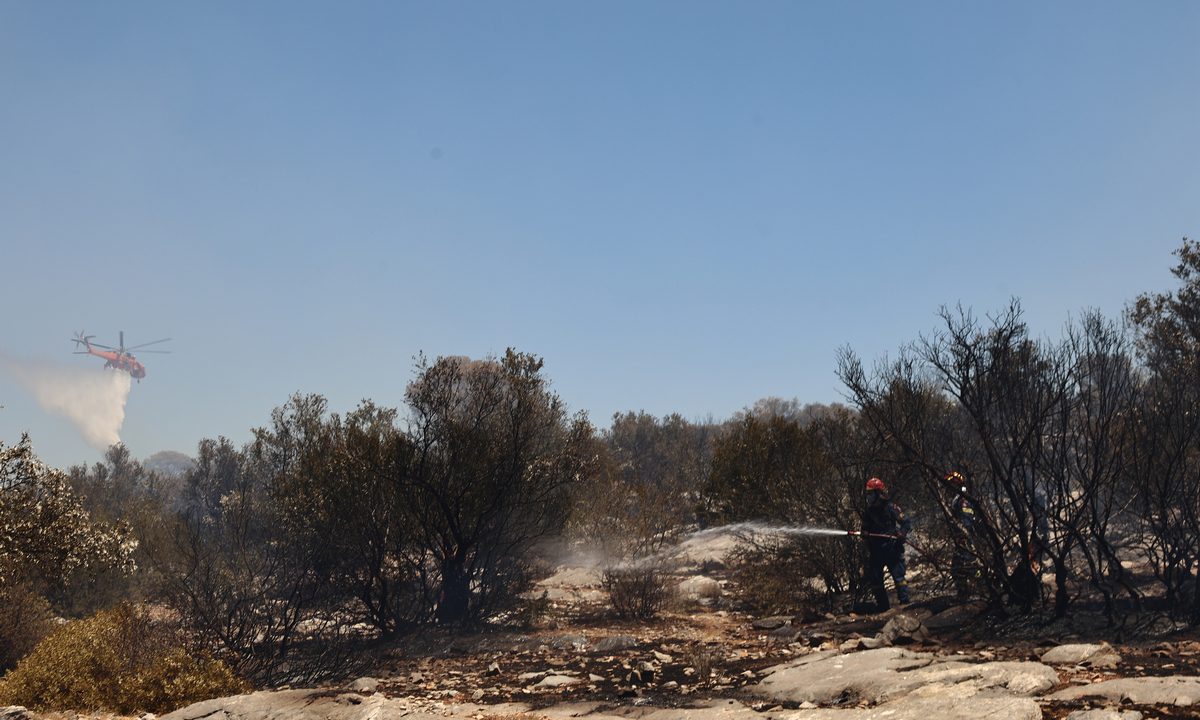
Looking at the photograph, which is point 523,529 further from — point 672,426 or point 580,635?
point 672,426

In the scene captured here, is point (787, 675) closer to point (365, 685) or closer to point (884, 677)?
point (884, 677)

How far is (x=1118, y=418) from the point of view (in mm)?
12219

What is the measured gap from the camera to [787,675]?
10.1 m

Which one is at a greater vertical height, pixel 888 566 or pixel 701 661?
pixel 888 566

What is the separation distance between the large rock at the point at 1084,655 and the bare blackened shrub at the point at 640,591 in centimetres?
892

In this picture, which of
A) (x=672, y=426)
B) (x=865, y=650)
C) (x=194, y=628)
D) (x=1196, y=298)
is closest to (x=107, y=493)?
(x=672, y=426)

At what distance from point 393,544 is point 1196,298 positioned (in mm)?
25141

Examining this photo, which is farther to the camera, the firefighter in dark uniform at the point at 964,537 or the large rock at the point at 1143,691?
the firefighter in dark uniform at the point at 964,537

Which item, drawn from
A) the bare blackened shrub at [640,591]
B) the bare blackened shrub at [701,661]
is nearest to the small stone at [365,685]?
the bare blackened shrub at [701,661]

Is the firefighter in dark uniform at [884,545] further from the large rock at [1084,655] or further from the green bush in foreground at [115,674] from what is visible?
the green bush in foreground at [115,674]

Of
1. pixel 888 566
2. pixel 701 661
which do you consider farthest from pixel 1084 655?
pixel 888 566

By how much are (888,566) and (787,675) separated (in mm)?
5596

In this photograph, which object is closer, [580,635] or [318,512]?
[580,635]

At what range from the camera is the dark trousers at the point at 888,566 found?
Answer: 585 inches
